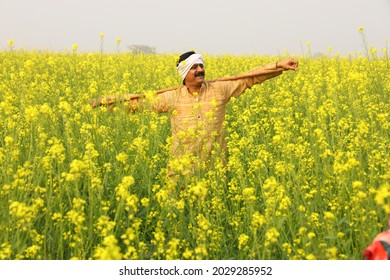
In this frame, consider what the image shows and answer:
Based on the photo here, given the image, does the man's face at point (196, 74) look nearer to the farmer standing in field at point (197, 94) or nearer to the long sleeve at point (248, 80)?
the farmer standing in field at point (197, 94)

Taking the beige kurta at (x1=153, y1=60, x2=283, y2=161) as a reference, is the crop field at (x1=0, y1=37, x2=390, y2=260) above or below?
below

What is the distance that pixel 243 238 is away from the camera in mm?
2014

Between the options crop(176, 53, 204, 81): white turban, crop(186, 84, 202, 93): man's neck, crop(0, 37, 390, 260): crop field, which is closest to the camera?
crop(0, 37, 390, 260): crop field

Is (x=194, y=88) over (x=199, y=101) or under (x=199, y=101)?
over

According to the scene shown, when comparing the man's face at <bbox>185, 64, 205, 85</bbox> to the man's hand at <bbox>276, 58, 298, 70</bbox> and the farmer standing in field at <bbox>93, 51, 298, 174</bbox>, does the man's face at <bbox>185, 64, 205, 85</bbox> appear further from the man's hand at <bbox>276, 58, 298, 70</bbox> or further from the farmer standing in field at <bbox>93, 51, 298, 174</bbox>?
the man's hand at <bbox>276, 58, 298, 70</bbox>

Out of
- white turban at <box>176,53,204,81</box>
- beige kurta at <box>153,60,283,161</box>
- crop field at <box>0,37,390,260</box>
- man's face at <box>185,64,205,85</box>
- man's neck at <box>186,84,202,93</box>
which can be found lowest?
crop field at <box>0,37,390,260</box>

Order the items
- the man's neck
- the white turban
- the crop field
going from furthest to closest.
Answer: the man's neck, the white turban, the crop field

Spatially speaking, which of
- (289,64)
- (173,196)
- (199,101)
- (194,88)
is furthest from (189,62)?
(173,196)

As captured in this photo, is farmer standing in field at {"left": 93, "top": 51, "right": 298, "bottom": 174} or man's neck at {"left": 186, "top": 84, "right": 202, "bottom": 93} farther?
man's neck at {"left": 186, "top": 84, "right": 202, "bottom": 93}

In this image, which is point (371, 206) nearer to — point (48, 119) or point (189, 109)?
point (189, 109)

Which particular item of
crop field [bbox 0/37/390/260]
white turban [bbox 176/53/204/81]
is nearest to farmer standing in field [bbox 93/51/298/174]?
white turban [bbox 176/53/204/81]

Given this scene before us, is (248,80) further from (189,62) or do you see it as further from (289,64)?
(189,62)

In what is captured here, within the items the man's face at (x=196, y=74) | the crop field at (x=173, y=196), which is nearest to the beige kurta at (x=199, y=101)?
the man's face at (x=196, y=74)
